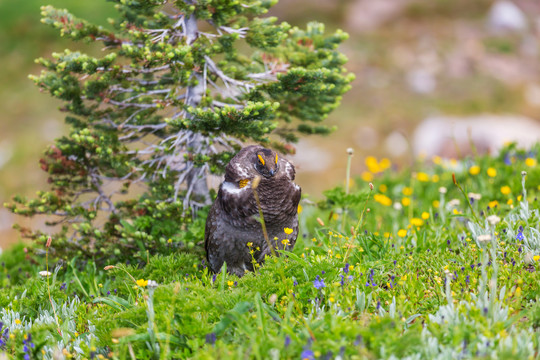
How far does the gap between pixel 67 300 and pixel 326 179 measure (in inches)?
316

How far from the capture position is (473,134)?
10.7m

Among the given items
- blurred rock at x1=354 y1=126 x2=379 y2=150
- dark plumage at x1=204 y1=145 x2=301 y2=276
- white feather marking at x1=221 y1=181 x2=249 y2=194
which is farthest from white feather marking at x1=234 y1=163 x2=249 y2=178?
blurred rock at x1=354 y1=126 x2=379 y2=150

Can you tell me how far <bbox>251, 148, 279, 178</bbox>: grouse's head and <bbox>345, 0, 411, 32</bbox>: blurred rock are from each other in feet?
42.4

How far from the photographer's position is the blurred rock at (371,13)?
53.4 feet

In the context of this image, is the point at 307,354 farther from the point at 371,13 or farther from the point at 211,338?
the point at 371,13

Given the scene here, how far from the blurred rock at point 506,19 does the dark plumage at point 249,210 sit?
47.0ft

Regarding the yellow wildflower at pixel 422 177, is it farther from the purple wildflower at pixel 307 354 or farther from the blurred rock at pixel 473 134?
the purple wildflower at pixel 307 354

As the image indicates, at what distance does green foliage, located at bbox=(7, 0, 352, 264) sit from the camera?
4965 mm

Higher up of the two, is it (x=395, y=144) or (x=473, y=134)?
(x=395, y=144)

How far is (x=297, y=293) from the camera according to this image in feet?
12.6

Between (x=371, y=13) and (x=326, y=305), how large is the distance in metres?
14.5

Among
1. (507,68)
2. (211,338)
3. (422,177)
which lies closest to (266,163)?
(211,338)

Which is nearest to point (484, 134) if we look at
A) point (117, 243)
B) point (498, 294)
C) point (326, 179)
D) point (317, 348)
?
point (326, 179)

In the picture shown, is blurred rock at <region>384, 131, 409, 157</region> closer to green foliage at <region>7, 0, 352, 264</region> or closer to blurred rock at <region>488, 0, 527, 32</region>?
blurred rock at <region>488, 0, 527, 32</region>
